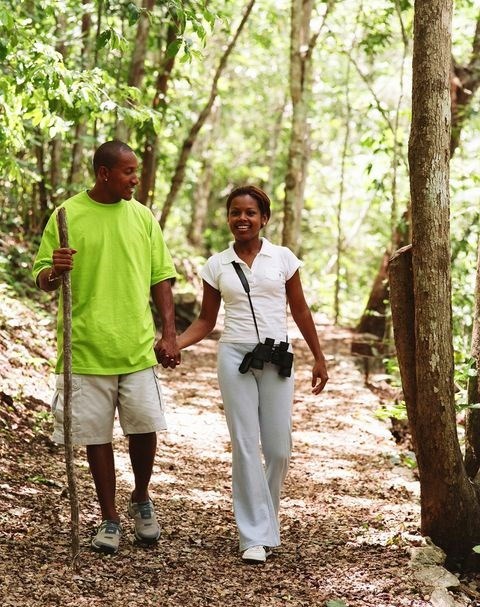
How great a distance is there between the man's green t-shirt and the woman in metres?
0.42

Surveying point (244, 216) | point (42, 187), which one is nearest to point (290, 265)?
point (244, 216)

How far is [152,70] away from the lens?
39.8 ft

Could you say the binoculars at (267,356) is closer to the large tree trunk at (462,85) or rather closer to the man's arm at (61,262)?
the man's arm at (61,262)

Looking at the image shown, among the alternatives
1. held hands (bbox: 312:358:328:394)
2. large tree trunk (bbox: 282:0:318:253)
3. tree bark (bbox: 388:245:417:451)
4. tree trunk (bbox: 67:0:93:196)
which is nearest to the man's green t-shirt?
held hands (bbox: 312:358:328:394)

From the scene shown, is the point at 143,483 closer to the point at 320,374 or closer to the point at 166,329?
the point at 166,329

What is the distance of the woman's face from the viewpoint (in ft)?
14.5

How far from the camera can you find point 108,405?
429cm

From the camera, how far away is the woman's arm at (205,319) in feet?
15.0

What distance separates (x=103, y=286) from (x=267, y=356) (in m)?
0.95

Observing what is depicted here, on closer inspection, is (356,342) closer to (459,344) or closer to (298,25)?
(459,344)

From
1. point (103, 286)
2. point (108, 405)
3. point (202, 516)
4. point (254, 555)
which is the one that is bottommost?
point (202, 516)

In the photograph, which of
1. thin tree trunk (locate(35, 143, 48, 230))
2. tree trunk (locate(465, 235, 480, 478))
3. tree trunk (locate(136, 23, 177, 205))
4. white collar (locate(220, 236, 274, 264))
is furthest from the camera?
tree trunk (locate(136, 23, 177, 205))

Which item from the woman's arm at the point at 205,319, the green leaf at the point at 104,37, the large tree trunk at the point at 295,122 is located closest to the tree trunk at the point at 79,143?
the large tree trunk at the point at 295,122

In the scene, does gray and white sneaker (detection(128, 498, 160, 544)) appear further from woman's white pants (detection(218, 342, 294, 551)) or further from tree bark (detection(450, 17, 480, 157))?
tree bark (detection(450, 17, 480, 157))
